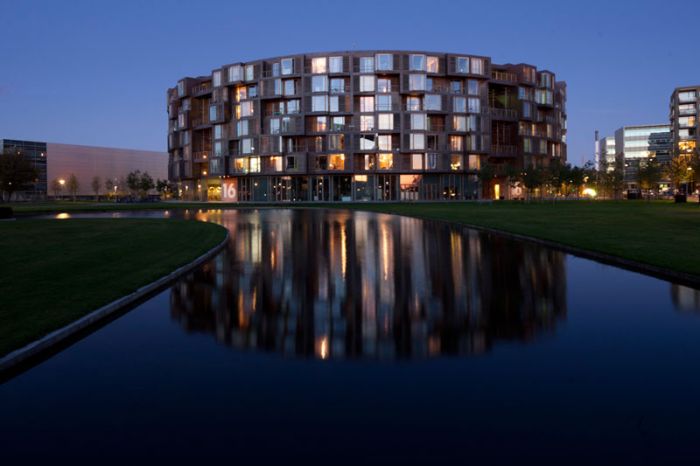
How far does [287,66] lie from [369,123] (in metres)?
16.8

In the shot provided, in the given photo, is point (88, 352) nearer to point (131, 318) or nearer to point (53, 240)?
point (131, 318)

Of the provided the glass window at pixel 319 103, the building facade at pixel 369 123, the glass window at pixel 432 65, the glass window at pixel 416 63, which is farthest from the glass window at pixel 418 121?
the glass window at pixel 319 103

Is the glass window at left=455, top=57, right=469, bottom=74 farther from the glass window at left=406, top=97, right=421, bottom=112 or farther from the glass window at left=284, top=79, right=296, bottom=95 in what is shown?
the glass window at left=284, top=79, right=296, bottom=95

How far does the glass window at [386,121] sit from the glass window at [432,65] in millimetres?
9979

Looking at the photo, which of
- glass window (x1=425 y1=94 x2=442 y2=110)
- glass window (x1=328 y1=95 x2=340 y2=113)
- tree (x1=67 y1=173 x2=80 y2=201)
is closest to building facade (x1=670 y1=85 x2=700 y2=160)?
glass window (x1=425 y1=94 x2=442 y2=110)

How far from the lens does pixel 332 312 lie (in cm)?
1078

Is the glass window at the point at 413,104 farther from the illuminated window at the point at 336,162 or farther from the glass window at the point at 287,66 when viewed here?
the glass window at the point at 287,66

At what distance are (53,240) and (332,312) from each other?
18.2 m

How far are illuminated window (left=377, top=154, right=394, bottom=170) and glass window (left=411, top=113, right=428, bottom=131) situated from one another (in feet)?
20.0

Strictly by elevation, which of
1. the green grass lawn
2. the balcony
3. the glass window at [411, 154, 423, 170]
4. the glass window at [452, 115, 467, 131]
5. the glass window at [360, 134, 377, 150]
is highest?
the balcony

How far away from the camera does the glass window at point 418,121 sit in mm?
92688

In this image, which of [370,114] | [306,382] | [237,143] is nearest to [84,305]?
[306,382]

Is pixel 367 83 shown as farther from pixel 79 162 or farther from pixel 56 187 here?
pixel 79 162

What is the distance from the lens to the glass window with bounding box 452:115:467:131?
94688 mm
